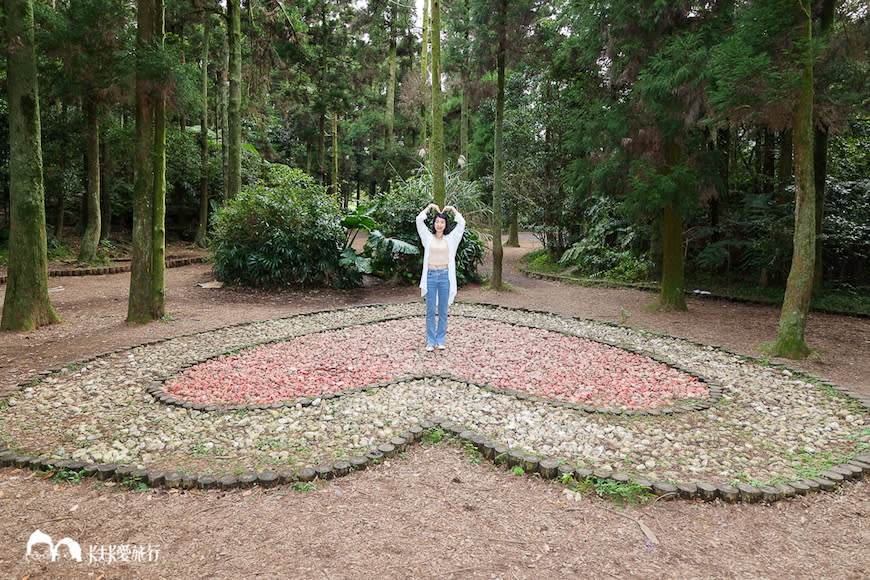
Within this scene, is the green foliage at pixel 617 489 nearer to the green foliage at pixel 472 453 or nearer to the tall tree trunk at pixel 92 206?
the green foliage at pixel 472 453

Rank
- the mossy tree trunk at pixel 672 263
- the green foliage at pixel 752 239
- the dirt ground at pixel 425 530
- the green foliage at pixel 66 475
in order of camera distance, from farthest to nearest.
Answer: the green foliage at pixel 752 239
the mossy tree trunk at pixel 672 263
the green foliage at pixel 66 475
the dirt ground at pixel 425 530

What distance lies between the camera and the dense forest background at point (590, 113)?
6.50 metres

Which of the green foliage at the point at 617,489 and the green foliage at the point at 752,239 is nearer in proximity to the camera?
the green foliage at the point at 617,489

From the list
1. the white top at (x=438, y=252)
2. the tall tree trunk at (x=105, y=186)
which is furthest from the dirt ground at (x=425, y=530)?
the tall tree trunk at (x=105, y=186)

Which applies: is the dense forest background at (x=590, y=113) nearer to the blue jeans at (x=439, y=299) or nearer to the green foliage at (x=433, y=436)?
the blue jeans at (x=439, y=299)

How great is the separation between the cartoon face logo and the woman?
3935mm

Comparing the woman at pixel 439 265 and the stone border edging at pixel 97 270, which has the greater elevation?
the woman at pixel 439 265

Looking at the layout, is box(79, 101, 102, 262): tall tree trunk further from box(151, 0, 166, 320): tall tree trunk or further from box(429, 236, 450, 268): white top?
box(429, 236, 450, 268): white top

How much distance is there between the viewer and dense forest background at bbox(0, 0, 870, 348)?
6.50m

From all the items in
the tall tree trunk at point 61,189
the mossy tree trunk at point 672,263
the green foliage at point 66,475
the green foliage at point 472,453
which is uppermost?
the tall tree trunk at point 61,189

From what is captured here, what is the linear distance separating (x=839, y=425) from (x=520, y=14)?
9023 millimetres

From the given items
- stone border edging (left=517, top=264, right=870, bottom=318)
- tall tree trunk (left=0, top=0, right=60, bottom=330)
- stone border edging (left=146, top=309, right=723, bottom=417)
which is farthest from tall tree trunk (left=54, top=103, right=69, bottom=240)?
stone border edging (left=517, top=264, right=870, bottom=318)

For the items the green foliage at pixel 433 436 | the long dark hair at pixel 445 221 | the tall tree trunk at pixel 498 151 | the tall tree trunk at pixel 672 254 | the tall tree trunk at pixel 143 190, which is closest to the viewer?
the green foliage at pixel 433 436

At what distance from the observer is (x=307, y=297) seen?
9922mm
